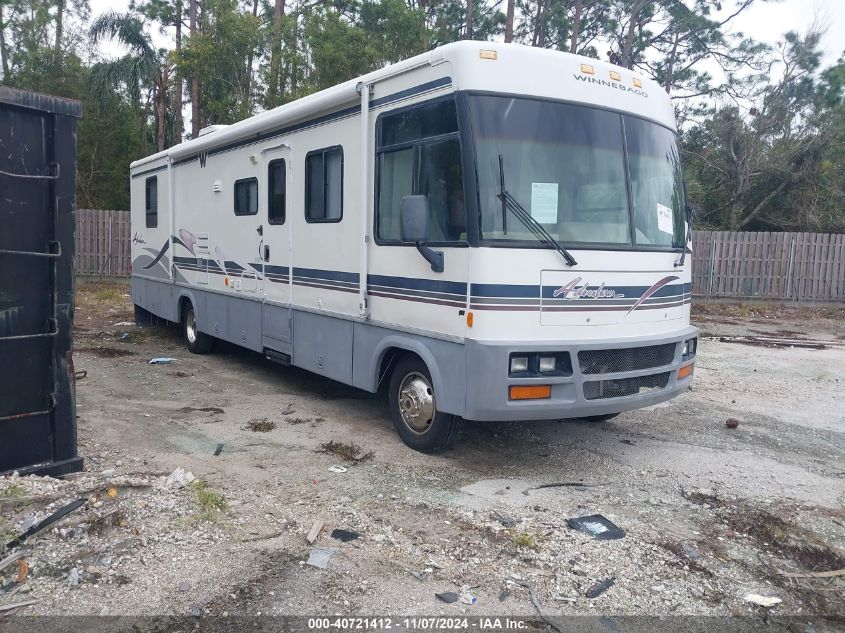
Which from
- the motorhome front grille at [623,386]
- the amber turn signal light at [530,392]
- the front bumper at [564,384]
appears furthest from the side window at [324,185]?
the motorhome front grille at [623,386]

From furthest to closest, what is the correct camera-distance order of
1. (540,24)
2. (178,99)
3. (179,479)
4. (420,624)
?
(540,24), (178,99), (179,479), (420,624)

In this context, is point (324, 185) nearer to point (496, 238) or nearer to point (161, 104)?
point (496, 238)

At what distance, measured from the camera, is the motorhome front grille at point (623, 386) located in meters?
5.31

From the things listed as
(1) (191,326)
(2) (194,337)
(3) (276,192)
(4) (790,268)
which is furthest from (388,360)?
(4) (790,268)

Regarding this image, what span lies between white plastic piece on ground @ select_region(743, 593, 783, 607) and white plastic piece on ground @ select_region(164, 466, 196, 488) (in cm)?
341

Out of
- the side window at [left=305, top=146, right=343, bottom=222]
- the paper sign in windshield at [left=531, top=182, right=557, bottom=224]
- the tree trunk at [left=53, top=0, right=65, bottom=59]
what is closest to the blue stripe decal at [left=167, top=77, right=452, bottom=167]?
the side window at [left=305, top=146, right=343, bottom=222]

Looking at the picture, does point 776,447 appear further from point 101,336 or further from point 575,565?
point 101,336

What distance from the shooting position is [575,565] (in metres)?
3.98

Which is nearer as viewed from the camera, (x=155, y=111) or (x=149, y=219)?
(x=149, y=219)

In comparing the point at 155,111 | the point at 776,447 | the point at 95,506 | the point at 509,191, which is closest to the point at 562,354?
the point at 509,191

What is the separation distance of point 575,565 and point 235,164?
633 centimetres

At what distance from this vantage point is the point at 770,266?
18.0 m

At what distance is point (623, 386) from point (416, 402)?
1581mm

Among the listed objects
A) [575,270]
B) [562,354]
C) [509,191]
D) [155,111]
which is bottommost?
[562,354]
